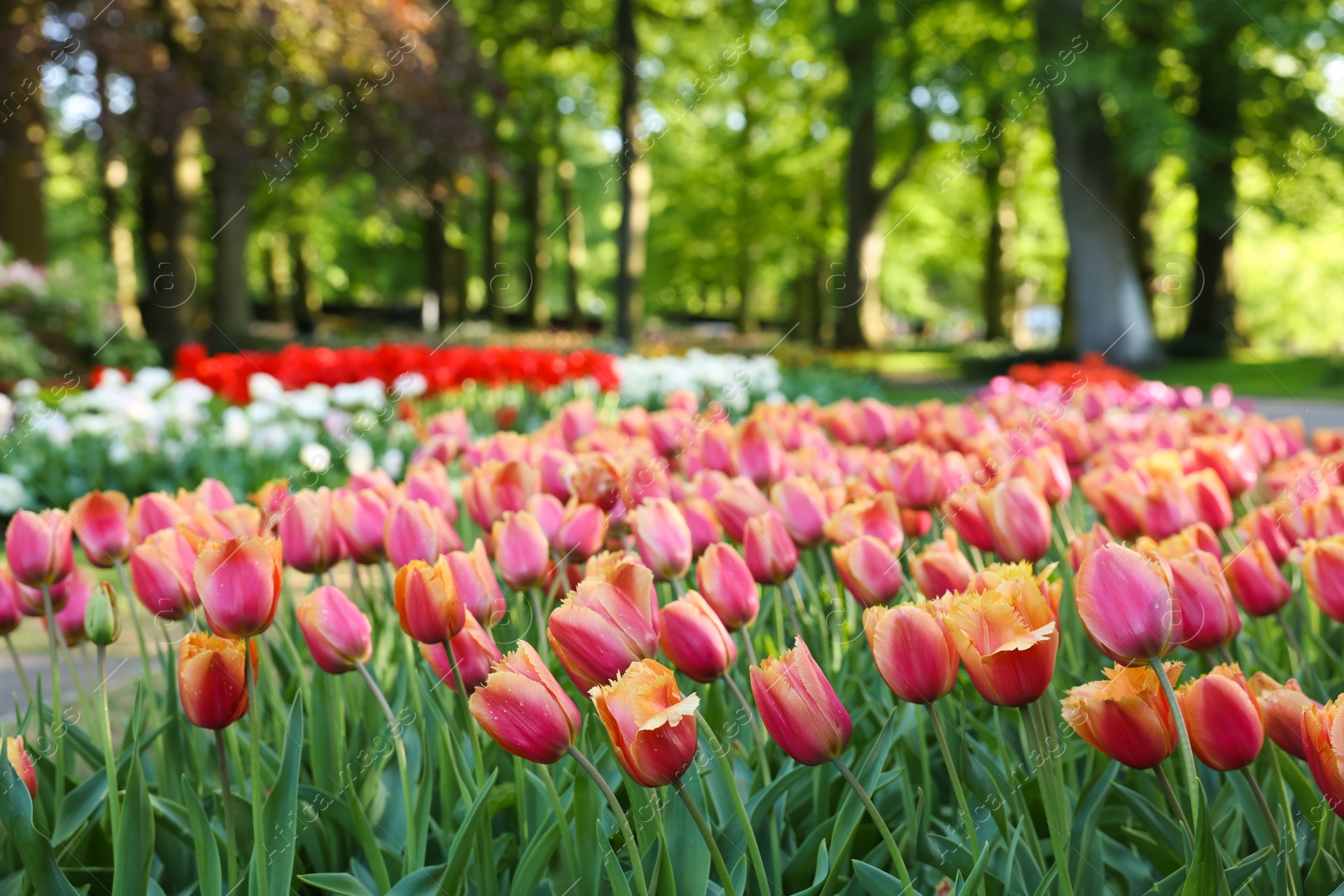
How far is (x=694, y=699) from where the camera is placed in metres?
1.00

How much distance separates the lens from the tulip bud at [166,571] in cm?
Answer: 160

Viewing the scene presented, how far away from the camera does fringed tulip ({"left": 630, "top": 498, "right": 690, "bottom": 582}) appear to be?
5.67 feet

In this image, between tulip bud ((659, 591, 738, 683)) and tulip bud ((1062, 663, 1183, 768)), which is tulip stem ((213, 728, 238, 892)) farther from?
tulip bud ((1062, 663, 1183, 768))

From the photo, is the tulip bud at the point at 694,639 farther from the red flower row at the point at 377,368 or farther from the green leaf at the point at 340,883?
the red flower row at the point at 377,368

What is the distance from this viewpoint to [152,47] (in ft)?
39.4

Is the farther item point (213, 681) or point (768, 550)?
point (768, 550)

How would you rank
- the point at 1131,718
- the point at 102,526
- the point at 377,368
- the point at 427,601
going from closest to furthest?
1. the point at 1131,718
2. the point at 427,601
3. the point at 102,526
4. the point at 377,368

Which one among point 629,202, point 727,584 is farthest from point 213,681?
point 629,202

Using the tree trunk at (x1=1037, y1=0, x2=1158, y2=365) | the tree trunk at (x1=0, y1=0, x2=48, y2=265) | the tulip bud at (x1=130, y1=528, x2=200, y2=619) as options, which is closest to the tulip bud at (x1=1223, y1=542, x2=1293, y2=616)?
the tulip bud at (x1=130, y1=528, x2=200, y2=619)

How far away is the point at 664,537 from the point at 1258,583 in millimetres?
888

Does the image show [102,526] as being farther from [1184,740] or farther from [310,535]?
[1184,740]

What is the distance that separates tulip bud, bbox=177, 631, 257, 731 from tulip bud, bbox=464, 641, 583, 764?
0.34 meters

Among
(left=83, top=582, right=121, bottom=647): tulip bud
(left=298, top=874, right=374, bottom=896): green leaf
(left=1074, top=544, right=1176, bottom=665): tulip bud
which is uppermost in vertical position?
(left=1074, top=544, right=1176, bottom=665): tulip bud

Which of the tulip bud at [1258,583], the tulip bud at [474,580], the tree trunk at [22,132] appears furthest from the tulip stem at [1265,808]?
the tree trunk at [22,132]
